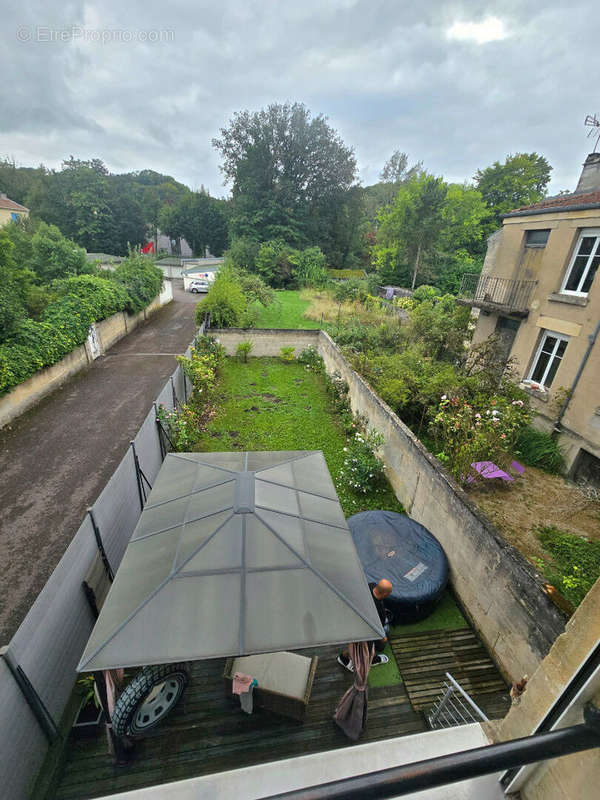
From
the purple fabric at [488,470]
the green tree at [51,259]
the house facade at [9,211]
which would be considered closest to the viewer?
the purple fabric at [488,470]

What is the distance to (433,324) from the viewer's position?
1353cm

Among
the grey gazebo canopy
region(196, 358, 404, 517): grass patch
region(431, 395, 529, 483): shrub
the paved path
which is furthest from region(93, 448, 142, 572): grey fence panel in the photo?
region(431, 395, 529, 483): shrub

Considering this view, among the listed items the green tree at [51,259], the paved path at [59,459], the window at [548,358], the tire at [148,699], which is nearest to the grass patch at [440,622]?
the tire at [148,699]

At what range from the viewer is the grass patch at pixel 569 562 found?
4.87 metres

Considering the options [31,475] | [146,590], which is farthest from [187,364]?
[146,590]

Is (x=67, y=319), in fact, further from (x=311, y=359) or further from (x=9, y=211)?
(x=9, y=211)

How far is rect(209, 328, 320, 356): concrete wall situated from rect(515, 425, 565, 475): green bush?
1019cm

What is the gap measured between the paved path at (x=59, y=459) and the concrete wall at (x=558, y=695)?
611 centimetres

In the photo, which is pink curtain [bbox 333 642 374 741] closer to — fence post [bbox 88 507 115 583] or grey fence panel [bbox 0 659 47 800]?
grey fence panel [bbox 0 659 47 800]

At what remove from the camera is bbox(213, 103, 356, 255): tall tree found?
124ft

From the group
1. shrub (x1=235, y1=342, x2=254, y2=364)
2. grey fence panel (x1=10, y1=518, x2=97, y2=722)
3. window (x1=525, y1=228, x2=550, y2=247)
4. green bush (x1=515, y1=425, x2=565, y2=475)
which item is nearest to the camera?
grey fence panel (x1=10, y1=518, x2=97, y2=722)

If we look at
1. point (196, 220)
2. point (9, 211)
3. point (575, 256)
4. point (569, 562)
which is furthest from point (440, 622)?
point (196, 220)

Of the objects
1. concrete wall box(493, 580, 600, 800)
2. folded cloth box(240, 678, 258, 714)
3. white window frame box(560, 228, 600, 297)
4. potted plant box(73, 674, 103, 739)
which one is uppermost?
white window frame box(560, 228, 600, 297)

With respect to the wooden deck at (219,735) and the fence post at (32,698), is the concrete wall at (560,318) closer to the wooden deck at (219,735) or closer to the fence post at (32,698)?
the wooden deck at (219,735)
